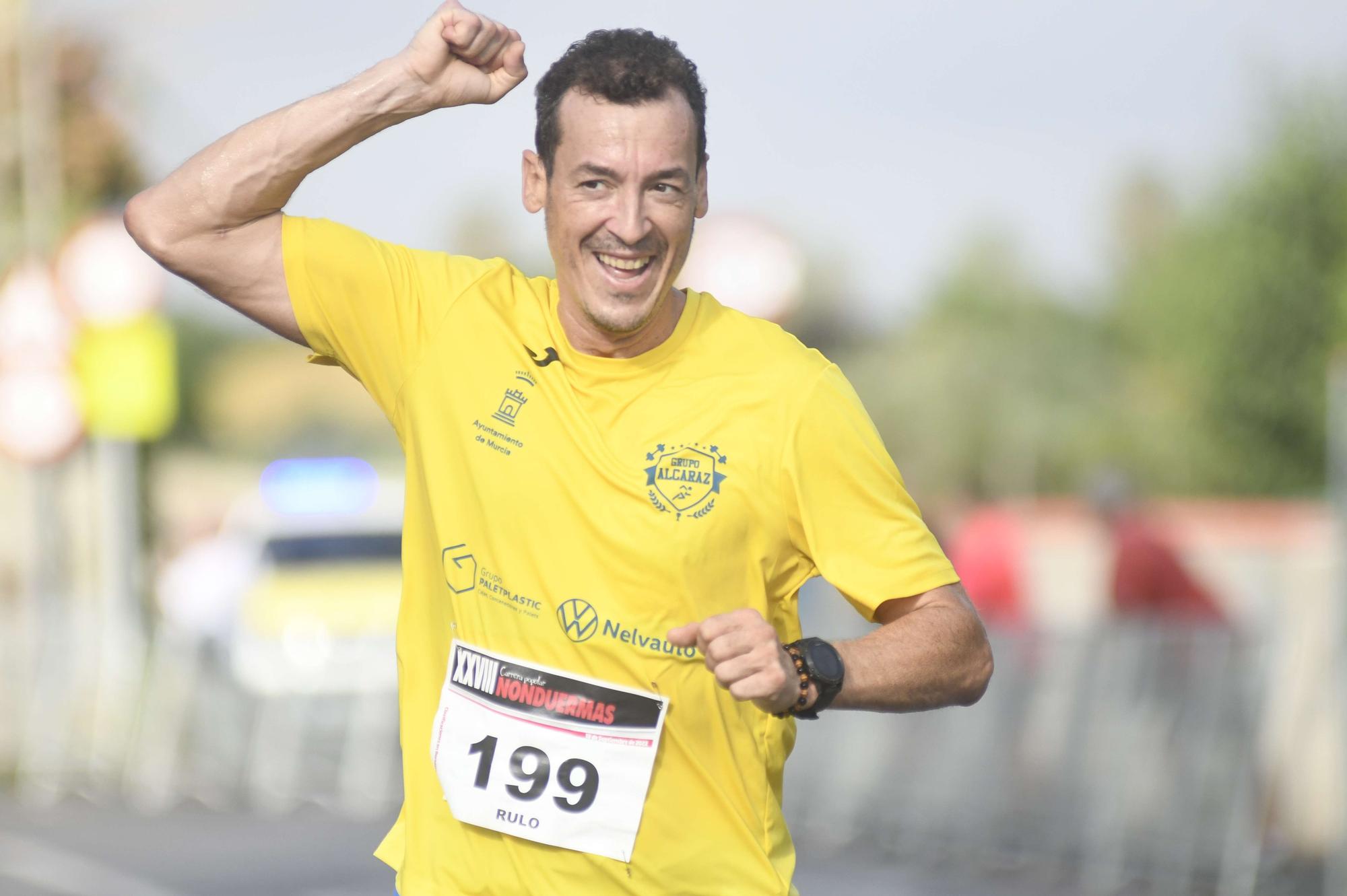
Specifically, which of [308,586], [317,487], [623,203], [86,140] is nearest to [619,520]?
[623,203]

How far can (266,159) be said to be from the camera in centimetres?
386

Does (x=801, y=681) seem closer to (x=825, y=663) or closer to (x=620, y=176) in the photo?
(x=825, y=663)

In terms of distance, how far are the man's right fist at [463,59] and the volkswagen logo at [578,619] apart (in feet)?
3.58

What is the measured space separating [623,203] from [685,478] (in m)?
0.53

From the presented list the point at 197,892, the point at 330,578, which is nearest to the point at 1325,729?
the point at 197,892

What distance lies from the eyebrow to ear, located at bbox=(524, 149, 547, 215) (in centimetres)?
20

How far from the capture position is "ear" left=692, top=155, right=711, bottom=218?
151 inches

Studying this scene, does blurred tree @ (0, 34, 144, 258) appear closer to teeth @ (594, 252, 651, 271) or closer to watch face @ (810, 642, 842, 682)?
teeth @ (594, 252, 651, 271)

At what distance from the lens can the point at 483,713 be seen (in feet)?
12.1

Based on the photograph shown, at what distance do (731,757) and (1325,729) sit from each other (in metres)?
6.52

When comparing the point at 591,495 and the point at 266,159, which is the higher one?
the point at 266,159

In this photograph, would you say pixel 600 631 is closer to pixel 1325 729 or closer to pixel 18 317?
pixel 1325 729

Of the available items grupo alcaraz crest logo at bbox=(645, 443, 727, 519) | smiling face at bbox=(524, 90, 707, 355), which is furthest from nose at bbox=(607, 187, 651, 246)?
grupo alcaraz crest logo at bbox=(645, 443, 727, 519)

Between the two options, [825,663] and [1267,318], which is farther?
[1267,318]
